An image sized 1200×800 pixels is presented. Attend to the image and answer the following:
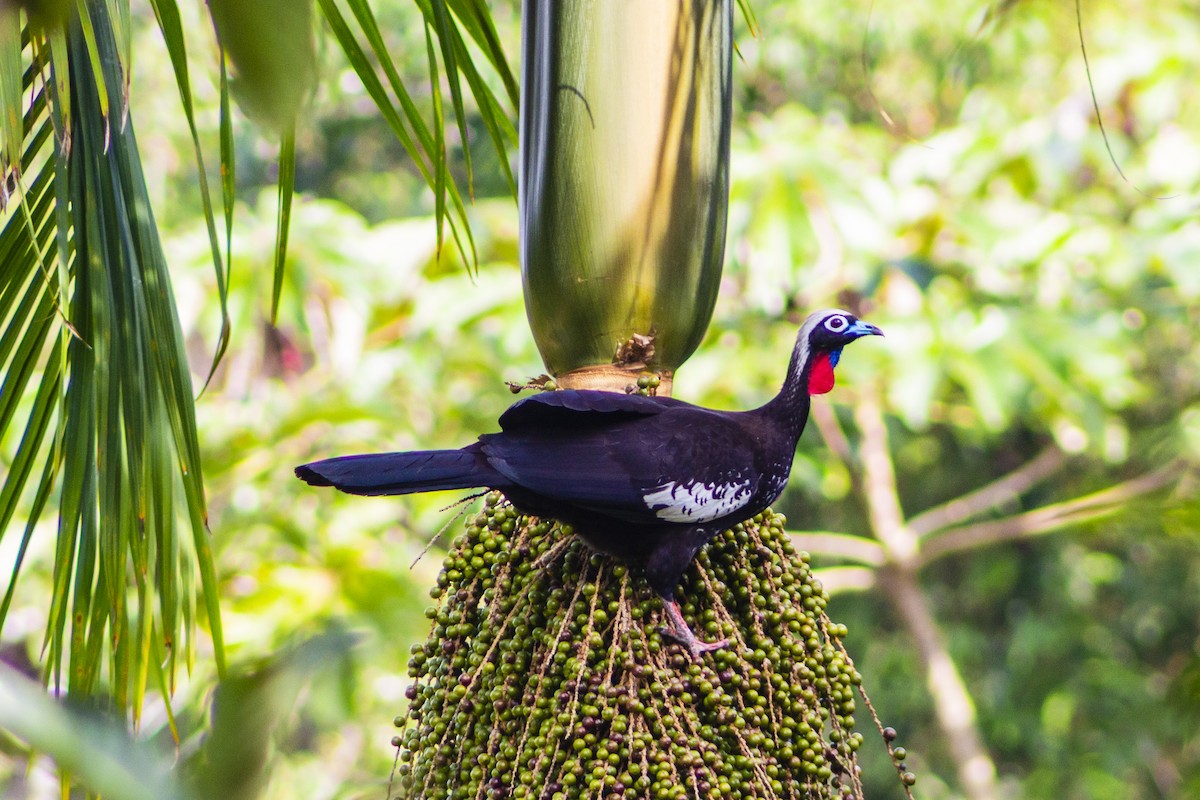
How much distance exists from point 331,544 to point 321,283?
887 millimetres

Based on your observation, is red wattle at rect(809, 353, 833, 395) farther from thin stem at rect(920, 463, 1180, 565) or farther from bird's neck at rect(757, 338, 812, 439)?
thin stem at rect(920, 463, 1180, 565)

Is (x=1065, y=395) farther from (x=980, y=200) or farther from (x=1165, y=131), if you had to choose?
(x=1165, y=131)

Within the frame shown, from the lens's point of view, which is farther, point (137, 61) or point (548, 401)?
point (137, 61)

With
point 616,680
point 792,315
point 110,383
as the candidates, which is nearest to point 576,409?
point 616,680

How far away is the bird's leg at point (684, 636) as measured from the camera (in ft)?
4.61

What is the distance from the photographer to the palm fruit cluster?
133 centimetres

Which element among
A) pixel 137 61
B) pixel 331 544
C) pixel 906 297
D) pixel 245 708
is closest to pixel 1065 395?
pixel 906 297

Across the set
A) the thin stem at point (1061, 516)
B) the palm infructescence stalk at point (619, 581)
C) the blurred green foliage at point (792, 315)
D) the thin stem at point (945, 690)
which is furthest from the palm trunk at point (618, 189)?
the thin stem at point (945, 690)

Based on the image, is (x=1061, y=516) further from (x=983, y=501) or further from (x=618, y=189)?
(x=618, y=189)

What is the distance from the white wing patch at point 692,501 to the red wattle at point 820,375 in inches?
11.0

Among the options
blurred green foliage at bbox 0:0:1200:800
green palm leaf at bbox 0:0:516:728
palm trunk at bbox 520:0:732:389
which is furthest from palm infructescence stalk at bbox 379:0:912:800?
blurred green foliage at bbox 0:0:1200:800

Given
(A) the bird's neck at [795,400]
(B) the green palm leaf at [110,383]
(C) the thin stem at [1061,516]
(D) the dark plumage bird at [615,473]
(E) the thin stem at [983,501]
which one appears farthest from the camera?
(E) the thin stem at [983,501]

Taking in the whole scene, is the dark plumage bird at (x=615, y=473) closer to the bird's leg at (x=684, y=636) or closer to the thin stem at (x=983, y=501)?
the bird's leg at (x=684, y=636)

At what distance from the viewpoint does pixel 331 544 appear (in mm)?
3953
